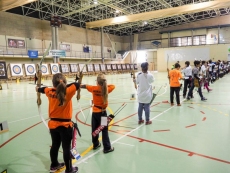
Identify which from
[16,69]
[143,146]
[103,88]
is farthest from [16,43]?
[143,146]

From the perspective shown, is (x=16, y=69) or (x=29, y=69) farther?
(x=29, y=69)

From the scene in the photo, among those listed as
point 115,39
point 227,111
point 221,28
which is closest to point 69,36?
point 115,39

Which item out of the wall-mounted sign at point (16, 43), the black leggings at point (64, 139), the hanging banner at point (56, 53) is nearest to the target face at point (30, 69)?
the hanging banner at point (56, 53)

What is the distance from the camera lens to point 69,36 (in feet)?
93.5

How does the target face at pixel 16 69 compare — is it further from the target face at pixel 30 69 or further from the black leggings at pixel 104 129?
the black leggings at pixel 104 129

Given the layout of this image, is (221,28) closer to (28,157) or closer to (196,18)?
(196,18)

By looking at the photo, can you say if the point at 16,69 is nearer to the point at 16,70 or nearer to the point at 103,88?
the point at 16,70

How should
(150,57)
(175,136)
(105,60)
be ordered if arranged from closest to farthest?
1. (175,136)
2. (105,60)
3. (150,57)

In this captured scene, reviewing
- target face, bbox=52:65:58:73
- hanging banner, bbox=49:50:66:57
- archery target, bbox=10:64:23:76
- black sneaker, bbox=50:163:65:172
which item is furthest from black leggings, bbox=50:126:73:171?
hanging banner, bbox=49:50:66:57

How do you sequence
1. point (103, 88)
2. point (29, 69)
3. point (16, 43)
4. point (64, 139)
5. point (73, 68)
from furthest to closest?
1. point (73, 68)
2. point (16, 43)
3. point (29, 69)
4. point (103, 88)
5. point (64, 139)

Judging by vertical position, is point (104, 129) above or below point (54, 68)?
below

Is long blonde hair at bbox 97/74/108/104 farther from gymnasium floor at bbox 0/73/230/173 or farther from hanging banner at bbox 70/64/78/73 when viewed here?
hanging banner at bbox 70/64/78/73

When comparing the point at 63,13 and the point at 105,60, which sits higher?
the point at 63,13

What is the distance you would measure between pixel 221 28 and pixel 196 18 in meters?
4.14
